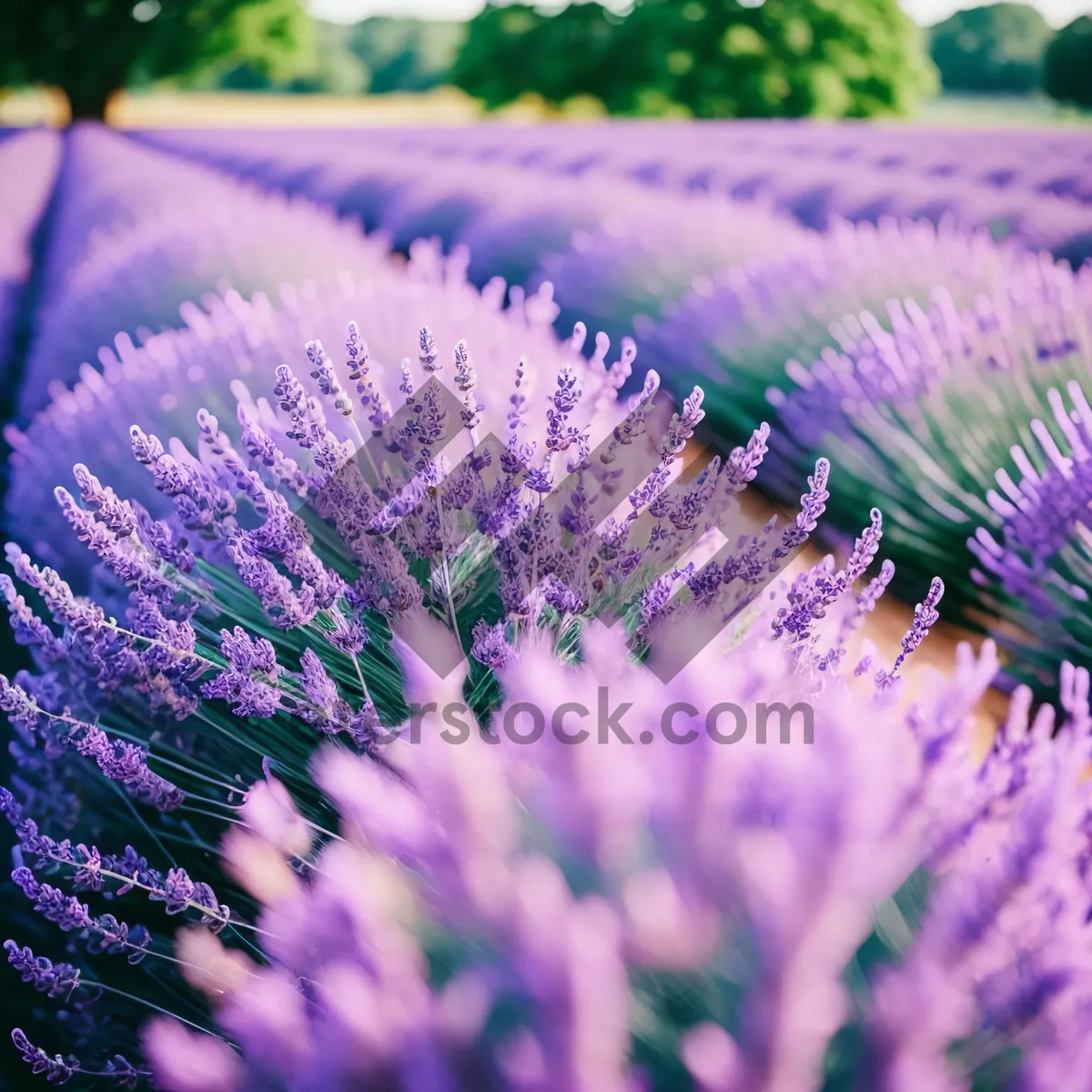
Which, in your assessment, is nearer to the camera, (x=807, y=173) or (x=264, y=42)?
(x=807, y=173)

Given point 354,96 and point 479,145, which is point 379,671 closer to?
point 479,145

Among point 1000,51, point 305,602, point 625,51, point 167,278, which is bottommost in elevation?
point 1000,51

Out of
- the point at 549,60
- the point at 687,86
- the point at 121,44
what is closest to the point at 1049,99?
the point at 687,86

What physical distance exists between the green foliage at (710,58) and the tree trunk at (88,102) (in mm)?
10483

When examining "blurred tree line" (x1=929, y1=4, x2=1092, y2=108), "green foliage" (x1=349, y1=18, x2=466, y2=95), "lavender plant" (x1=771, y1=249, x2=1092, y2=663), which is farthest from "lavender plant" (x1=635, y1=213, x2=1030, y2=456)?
"green foliage" (x1=349, y1=18, x2=466, y2=95)

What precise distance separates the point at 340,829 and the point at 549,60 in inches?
1198

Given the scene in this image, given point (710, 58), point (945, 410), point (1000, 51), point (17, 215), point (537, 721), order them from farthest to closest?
point (1000, 51) → point (710, 58) → point (17, 215) → point (945, 410) → point (537, 721)

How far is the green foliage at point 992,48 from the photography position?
28844 mm

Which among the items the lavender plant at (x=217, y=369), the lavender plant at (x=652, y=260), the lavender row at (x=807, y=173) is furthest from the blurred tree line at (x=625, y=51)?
the lavender plant at (x=217, y=369)

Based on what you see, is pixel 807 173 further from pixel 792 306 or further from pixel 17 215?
pixel 17 215

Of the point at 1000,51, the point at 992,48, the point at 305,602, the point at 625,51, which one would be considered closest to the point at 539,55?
the point at 625,51

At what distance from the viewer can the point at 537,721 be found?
0.56m

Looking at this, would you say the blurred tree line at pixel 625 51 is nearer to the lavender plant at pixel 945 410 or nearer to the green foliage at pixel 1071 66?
the green foliage at pixel 1071 66

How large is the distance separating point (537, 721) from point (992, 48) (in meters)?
→ 37.1
